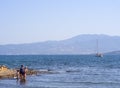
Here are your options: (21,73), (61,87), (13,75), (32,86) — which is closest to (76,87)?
(61,87)

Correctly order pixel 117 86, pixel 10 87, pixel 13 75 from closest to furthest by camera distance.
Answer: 1. pixel 10 87
2. pixel 117 86
3. pixel 13 75

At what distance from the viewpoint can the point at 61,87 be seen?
1890 inches

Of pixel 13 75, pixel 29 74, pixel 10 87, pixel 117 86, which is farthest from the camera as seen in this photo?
pixel 29 74

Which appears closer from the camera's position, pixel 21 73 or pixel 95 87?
pixel 95 87

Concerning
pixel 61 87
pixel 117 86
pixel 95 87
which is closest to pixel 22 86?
pixel 61 87

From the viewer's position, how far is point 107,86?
51.6 m

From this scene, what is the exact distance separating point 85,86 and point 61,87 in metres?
3.88

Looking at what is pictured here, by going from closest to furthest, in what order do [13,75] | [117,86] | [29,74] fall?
[117,86] → [13,75] → [29,74]

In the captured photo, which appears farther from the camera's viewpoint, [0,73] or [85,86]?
[0,73]

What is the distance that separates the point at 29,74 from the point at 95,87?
73.4 feet

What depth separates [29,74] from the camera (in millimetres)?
69875

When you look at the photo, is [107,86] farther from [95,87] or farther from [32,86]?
[32,86]

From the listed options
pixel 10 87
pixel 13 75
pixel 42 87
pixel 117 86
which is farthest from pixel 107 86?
pixel 13 75

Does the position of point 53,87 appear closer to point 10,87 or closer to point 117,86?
point 10,87
